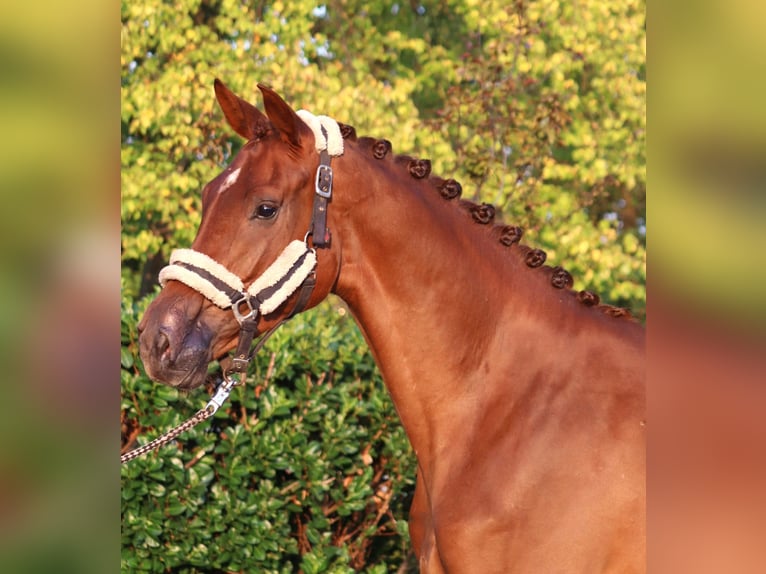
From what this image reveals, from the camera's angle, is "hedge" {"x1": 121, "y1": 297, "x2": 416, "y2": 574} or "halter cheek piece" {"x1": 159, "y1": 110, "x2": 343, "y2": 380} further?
"hedge" {"x1": 121, "y1": 297, "x2": 416, "y2": 574}

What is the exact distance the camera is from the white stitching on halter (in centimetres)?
285

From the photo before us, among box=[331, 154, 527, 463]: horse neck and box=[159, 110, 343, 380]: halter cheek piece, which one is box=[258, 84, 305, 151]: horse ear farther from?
box=[331, 154, 527, 463]: horse neck

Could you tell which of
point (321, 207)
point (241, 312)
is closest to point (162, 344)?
point (241, 312)

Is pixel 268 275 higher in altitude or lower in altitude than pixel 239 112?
lower

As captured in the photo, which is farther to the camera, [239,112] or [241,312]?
[239,112]

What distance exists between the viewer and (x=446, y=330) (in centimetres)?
285

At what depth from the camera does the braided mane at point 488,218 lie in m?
2.94

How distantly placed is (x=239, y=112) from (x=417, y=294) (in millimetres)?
872

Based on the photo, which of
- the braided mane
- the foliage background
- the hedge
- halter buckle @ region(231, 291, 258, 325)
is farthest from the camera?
the foliage background

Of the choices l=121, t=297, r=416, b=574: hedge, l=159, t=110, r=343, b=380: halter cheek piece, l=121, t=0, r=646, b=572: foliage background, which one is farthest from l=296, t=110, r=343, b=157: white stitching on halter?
l=121, t=0, r=646, b=572: foliage background

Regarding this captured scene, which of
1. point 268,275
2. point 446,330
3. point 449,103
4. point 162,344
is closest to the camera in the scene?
point 162,344

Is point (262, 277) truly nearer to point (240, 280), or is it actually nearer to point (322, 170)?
point (240, 280)
